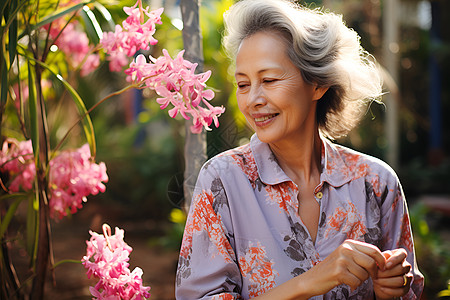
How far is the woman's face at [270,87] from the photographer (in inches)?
67.4

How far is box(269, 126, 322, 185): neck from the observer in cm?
186

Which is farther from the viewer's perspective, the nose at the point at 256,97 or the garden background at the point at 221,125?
the garden background at the point at 221,125

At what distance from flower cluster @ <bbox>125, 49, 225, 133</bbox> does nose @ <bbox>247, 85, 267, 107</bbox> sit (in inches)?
4.5

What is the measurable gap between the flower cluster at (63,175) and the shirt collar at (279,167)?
73cm

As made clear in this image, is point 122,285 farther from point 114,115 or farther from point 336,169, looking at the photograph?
point 114,115

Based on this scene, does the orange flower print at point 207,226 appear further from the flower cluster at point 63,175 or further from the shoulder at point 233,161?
the flower cluster at point 63,175

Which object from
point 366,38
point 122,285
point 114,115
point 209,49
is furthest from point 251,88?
point 114,115

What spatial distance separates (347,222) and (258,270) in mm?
335

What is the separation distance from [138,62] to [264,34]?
0.45m

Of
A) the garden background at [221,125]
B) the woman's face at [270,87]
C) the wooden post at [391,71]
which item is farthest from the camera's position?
the wooden post at [391,71]

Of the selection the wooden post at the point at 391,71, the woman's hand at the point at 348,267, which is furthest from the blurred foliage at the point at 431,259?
the wooden post at the point at 391,71

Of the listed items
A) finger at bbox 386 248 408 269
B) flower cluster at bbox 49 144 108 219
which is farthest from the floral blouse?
flower cluster at bbox 49 144 108 219

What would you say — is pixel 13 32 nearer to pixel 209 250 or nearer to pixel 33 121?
pixel 33 121

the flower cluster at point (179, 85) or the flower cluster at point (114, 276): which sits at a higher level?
the flower cluster at point (179, 85)
